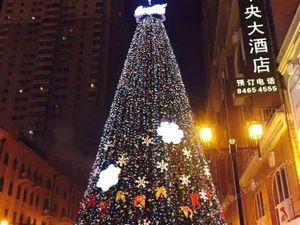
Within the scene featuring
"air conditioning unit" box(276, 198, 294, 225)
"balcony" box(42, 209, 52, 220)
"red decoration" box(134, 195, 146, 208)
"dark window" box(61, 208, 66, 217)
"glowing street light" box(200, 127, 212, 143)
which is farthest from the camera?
"dark window" box(61, 208, 66, 217)

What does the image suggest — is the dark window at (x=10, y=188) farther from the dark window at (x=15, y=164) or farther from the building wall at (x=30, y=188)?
the dark window at (x=15, y=164)

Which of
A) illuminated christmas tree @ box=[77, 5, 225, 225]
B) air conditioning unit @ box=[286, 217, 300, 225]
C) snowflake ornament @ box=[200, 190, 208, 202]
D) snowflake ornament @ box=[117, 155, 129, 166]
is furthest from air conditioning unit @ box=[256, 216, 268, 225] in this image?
snowflake ornament @ box=[117, 155, 129, 166]

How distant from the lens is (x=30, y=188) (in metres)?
38.2

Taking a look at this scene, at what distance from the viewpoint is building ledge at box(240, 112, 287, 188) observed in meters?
14.9

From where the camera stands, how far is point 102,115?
251 feet

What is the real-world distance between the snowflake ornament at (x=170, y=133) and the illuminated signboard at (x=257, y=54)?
313cm

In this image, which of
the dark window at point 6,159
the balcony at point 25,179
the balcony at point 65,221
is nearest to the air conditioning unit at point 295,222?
the dark window at point 6,159

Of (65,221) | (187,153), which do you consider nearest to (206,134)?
(187,153)

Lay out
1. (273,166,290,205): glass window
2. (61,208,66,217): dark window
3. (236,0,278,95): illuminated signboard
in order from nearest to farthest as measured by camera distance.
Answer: (236,0,278,95): illuminated signboard < (273,166,290,205): glass window < (61,208,66,217): dark window

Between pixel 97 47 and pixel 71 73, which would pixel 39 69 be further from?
pixel 97 47

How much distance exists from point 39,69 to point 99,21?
18.5 m

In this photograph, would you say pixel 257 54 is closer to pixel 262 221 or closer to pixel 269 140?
pixel 269 140

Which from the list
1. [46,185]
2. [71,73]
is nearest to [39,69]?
[71,73]

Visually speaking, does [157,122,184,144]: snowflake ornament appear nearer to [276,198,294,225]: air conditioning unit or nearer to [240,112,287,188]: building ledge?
[240,112,287,188]: building ledge
